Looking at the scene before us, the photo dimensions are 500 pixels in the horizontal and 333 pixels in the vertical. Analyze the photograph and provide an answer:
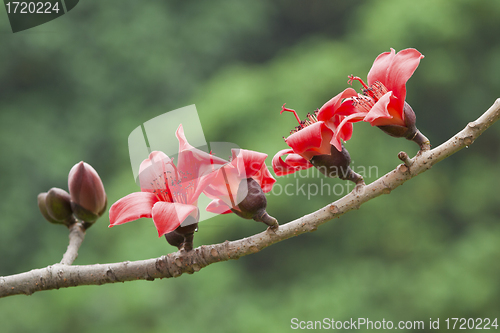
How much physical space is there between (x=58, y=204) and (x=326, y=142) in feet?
1.92

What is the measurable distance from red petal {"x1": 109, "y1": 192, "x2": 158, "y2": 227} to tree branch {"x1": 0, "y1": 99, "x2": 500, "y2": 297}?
108 millimetres

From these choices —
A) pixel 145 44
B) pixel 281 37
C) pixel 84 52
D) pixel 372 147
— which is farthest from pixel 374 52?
pixel 84 52

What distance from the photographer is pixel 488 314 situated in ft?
9.18

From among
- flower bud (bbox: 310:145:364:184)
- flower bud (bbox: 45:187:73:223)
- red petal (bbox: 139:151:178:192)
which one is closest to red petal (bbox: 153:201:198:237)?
red petal (bbox: 139:151:178:192)

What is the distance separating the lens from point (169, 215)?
0.62m

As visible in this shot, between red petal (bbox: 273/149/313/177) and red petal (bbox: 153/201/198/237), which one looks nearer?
red petal (bbox: 153/201/198/237)

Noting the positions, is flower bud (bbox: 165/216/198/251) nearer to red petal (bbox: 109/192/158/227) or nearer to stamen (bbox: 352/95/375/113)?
red petal (bbox: 109/192/158/227)

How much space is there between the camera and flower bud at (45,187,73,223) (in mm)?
964

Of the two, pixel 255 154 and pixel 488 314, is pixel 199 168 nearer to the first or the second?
pixel 255 154

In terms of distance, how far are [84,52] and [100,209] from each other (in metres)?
3.78

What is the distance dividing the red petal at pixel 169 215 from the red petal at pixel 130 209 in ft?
0.12

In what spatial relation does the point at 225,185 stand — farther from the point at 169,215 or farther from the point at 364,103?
the point at 364,103

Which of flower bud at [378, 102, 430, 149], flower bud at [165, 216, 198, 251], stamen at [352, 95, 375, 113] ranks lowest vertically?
flower bud at [165, 216, 198, 251]

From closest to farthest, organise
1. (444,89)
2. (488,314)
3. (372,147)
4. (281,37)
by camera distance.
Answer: (488,314) < (372,147) < (444,89) < (281,37)
